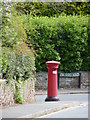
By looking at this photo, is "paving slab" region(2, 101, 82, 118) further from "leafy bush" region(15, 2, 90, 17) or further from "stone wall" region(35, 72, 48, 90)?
"leafy bush" region(15, 2, 90, 17)

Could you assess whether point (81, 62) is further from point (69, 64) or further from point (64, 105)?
point (64, 105)

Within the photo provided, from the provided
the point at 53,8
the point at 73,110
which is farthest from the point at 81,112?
the point at 53,8

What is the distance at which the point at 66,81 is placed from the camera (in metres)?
24.0

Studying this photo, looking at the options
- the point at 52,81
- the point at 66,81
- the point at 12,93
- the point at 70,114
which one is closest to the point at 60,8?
the point at 66,81

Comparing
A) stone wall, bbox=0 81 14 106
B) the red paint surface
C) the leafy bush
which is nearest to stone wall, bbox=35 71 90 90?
the leafy bush

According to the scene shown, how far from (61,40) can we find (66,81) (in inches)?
90.4

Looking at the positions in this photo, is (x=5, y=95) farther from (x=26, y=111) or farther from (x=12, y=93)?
(x=26, y=111)

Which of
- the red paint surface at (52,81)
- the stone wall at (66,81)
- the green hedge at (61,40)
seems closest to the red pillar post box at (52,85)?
the red paint surface at (52,81)

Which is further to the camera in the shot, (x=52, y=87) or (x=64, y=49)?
(x=64, y=49)

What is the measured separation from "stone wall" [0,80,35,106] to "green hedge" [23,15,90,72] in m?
8.57

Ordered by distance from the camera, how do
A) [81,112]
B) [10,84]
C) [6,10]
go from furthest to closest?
[6,10]
[10,84]
[81,112]

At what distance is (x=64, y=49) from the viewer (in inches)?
936

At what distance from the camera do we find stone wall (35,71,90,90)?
2367cm

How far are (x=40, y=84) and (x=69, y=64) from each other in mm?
1958
